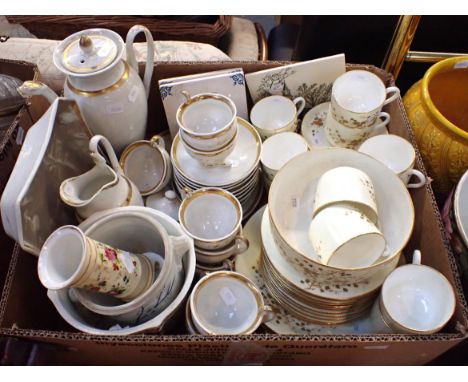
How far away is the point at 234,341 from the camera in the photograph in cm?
63

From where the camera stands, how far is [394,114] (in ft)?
3.07

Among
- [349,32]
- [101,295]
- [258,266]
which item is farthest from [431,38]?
[101,295]

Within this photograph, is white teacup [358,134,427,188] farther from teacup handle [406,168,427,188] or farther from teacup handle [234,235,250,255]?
teacup handle [234,235,250,255]

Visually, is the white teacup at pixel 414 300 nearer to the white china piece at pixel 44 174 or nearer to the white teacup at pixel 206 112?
the white teacup at pixel 206 112

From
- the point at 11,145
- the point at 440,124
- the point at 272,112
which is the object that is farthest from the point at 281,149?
the point at 11,145

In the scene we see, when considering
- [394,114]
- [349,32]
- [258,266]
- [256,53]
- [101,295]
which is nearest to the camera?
[101,295]

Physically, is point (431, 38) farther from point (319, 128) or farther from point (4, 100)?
point (4, 100)

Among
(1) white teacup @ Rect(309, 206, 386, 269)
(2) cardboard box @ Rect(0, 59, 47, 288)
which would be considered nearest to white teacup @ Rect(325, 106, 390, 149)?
(1) white teacup @ Rect(309, 206, 386, 269)

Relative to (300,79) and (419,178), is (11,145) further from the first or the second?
(419,178)

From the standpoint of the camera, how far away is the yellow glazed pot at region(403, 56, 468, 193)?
33.5 inches

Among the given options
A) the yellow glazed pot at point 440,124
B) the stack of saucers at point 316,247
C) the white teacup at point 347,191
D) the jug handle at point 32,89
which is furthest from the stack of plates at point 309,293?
the jug handle at point 32,89

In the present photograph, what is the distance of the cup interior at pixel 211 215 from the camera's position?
31.8 inches

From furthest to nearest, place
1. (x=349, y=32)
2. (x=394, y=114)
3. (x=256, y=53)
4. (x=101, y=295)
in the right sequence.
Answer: (x=256, y=53) < (x=349, y=32) < (x=394, y=114) < (x=101, y=295)

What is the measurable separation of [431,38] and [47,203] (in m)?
1.09
